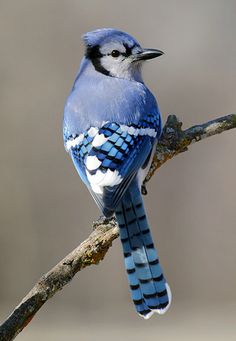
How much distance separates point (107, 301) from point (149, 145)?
2.79 metres

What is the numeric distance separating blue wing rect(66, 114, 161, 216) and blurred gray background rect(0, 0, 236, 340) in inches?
97.2

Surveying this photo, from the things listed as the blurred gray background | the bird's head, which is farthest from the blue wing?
the blurred gray background

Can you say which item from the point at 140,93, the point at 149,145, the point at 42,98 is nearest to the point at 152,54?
the point at 140,93

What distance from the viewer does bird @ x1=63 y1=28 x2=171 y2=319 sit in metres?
2.54

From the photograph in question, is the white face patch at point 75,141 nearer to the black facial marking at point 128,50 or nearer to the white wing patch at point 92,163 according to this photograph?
the white wing patch at point 92,163

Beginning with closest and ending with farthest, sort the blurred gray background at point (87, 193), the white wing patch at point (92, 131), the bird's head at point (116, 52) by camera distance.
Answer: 1. the white wing patch at point (92, 131)
2. the bird's head at point (116, 52)
3. the blurred gray background at point (87, 193)

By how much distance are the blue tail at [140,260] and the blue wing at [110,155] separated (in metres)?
0.08

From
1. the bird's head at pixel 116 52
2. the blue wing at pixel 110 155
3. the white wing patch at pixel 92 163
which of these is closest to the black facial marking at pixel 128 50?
the bird's head at pixel 116 52

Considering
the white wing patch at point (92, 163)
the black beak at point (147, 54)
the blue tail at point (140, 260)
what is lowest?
the blue tail at point (140, 260)

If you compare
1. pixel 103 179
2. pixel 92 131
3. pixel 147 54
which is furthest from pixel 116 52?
pixel 103 179

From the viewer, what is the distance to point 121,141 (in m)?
2.72

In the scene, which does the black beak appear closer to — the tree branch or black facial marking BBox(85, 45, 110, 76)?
black facial marking BBox(85, 45, 110, 76)

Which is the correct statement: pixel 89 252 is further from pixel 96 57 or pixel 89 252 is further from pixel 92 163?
pixel 96 57

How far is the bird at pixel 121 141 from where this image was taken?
8.33ft
